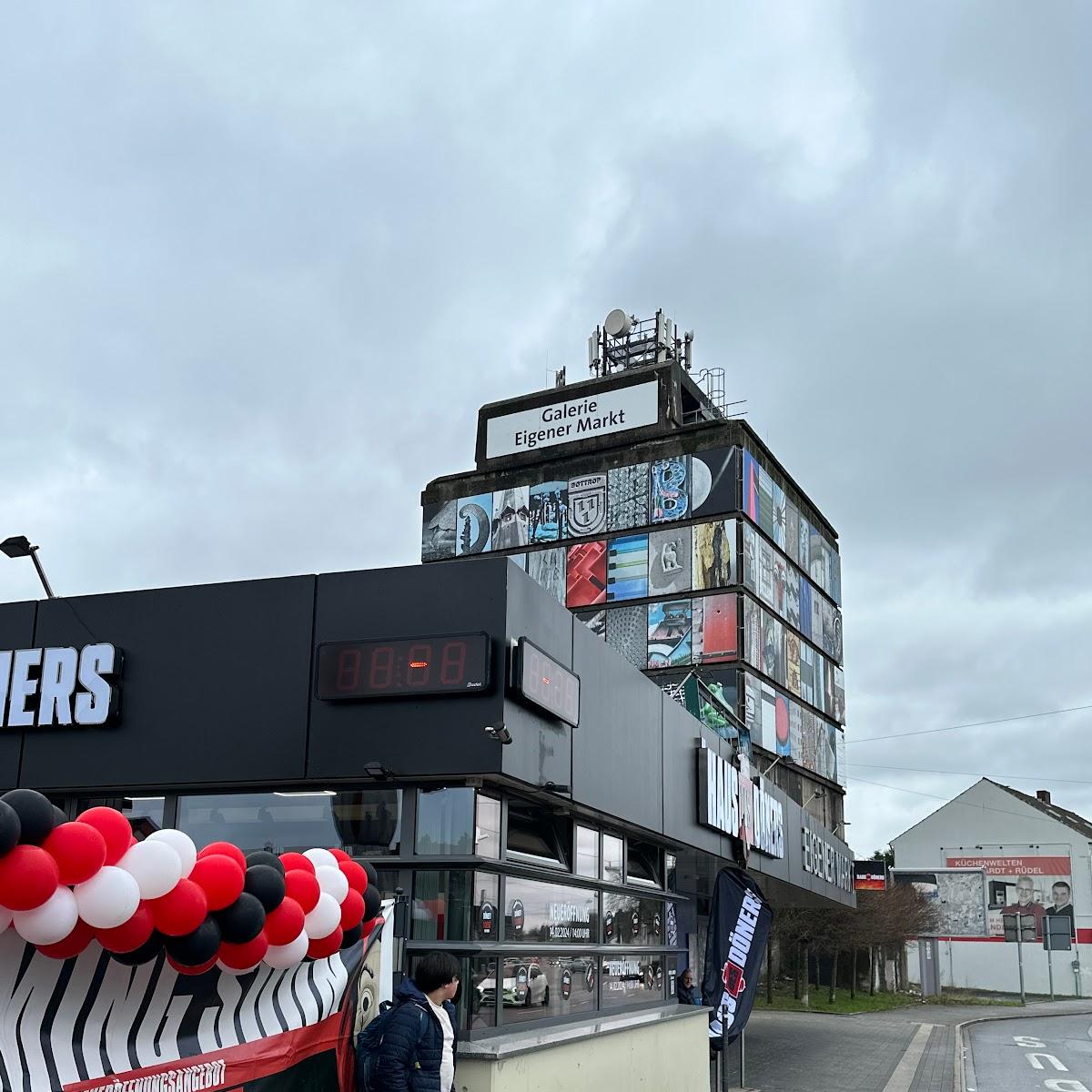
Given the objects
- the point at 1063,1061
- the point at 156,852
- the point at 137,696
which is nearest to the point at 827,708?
the point at 1063,1061

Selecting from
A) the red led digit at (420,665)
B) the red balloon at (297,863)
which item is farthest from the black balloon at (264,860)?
the red led digit at (420,665)

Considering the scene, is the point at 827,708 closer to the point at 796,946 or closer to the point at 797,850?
the point at 796,946

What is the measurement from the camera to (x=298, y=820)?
30.5 ft

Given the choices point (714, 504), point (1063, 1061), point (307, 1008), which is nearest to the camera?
point (307, 1008)

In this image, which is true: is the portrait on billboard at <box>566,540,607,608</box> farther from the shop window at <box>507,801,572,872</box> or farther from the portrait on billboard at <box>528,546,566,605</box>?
the shop window at <box>507,801,572,872</box>

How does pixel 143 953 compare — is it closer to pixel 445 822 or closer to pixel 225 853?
pixel 225 853

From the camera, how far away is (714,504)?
58.2 meters

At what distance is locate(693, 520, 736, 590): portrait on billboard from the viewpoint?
57.2m

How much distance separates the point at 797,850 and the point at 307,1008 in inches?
647

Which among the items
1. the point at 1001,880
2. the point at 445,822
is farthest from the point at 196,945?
the point at 1001,880

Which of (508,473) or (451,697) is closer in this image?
(451,697)

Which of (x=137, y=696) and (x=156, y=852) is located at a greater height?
(x=137, y=696)

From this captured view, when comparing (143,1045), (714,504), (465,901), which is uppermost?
(714,504)

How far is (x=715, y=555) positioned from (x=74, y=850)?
5400 centimetres
